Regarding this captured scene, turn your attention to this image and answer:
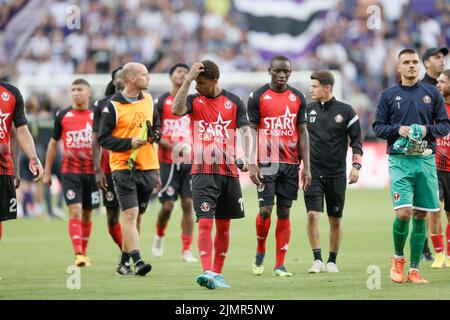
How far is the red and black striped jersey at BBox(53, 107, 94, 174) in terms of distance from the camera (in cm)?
1591

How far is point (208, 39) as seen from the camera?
38.4m

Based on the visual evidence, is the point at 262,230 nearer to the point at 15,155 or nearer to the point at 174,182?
the point at 174,182

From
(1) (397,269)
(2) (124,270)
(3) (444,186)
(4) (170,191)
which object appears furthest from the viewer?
(4) (170,191)

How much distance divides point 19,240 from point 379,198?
42.1 feet

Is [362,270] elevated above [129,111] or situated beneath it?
situated beneath

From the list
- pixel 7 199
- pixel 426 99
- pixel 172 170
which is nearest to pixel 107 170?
pixel 172 170

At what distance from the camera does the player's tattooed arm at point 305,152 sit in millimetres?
13516

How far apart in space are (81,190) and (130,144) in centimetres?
287

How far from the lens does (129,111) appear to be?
44.1 feet

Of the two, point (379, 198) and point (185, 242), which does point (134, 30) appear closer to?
point (379, 198)

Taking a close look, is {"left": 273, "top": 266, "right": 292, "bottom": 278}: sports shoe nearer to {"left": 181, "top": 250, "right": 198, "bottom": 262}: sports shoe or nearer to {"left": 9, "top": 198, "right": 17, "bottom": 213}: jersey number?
{"left": 181, "top": 250, "right": 198, "bottom": 262}: sports shoe

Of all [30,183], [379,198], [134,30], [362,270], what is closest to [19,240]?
[30,183]

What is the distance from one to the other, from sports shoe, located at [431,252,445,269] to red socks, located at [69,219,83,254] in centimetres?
525
